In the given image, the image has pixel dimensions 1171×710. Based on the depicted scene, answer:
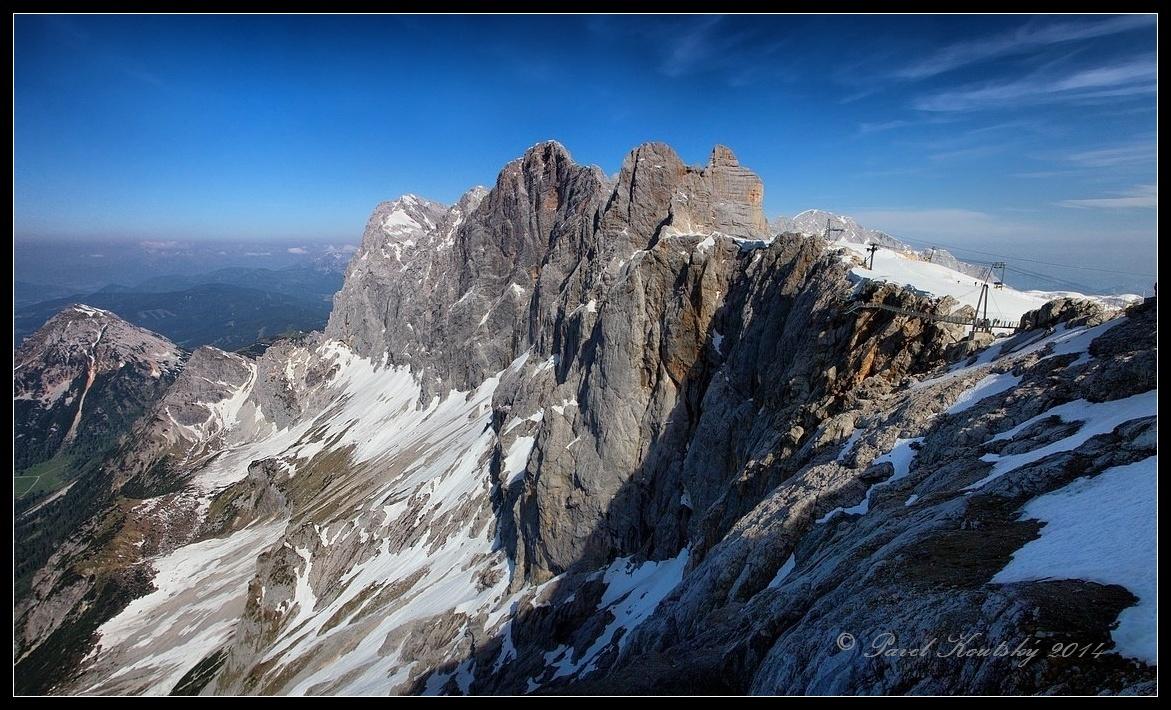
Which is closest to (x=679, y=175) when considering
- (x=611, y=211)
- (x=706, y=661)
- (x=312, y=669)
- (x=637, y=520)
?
(x=611, y=211)

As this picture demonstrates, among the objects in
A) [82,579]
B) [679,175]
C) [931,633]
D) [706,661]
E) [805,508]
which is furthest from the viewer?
[82,579]

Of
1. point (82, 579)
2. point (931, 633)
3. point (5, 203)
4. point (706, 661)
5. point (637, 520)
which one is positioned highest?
point (5, 203)

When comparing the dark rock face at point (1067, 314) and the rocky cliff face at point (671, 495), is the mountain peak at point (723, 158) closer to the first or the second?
the rocky cliff face at point (671, 495)

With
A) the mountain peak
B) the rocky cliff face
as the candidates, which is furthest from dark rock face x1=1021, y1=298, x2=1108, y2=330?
the mountain peak

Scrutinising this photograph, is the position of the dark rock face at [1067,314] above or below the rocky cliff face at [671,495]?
above

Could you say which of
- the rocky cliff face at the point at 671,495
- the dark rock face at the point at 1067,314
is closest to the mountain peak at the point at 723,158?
the rocky cliff face at the point at 671,495

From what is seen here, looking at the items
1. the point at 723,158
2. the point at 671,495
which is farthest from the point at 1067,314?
the point at 723,158

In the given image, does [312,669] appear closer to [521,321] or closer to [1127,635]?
[1127,635]

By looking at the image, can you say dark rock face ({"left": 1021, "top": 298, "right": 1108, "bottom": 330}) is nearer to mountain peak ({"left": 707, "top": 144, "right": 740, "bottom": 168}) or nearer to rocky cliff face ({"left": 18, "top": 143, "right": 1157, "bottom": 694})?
rocky cliff face ({"left": 18, "top": 143, "right": 1157, "bottom": 694})
